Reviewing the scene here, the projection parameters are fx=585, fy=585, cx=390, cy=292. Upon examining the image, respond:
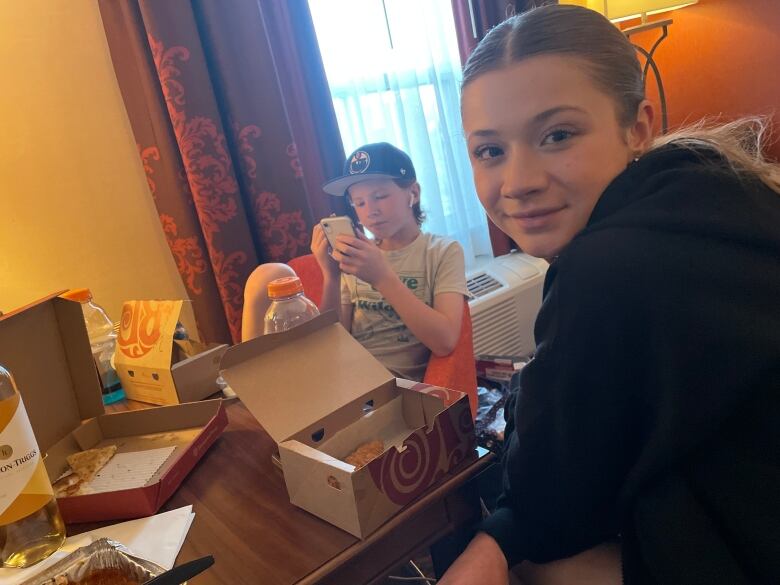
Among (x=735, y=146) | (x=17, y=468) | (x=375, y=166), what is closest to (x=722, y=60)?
(x=375, y=166)

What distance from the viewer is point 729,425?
0.59 metres

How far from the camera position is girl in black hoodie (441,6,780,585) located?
22.5 inches

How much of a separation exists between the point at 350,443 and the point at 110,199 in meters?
1.30

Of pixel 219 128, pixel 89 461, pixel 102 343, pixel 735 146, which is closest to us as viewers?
pixel 735 146

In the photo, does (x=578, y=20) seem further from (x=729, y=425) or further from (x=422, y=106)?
(x=422, y=106)

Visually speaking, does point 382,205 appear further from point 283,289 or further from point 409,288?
point 283,289

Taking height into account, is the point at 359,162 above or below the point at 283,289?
above

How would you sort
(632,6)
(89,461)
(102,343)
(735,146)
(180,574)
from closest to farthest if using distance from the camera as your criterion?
1. (180,574)
2. (735,146)
3. (89,461)
4. (102,343)
5. (632,6)

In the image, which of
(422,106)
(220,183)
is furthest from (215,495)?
(422,106)

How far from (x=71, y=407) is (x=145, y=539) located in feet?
1.13

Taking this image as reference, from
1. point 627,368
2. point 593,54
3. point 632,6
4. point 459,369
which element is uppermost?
point 632,6

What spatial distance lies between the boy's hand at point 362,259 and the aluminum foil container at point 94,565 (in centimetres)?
80

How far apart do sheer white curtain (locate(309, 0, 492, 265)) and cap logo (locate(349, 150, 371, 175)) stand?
0.62 meters

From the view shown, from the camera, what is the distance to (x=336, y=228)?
4.22ft
